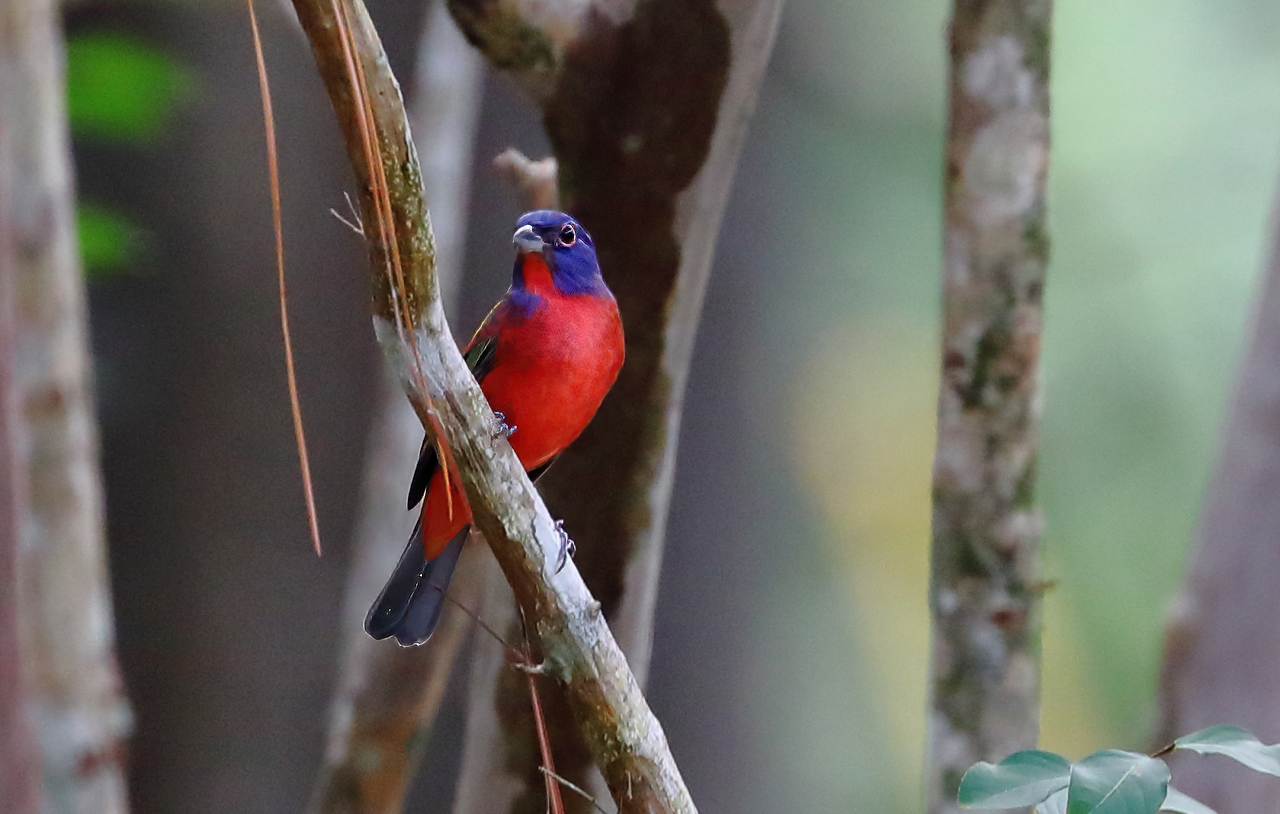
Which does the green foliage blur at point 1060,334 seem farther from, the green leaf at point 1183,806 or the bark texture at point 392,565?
the green leaf at point 1183,806

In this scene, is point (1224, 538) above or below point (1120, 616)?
above

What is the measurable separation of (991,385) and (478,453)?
3.31 ft

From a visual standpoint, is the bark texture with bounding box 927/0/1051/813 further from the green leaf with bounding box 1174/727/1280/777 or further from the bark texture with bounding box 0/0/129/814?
the bark texture with bounding box 0/0/129/814

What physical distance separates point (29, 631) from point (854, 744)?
2215 millimetres

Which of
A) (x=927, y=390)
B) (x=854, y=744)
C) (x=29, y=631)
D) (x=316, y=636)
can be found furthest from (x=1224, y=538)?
(x=29, y=631)

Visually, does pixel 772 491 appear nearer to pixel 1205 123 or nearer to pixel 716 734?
pixel 716 734

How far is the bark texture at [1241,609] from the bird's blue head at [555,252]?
1.45 meters

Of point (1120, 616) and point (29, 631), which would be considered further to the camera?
point (1120, 616)

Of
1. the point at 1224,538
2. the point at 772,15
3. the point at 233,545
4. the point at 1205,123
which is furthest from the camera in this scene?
the point at 1205,123

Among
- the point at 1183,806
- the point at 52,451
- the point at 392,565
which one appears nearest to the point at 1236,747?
the point at 1183,806

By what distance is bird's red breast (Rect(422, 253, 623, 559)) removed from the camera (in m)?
1.43

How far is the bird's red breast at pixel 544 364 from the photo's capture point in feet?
4.70

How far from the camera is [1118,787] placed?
92 centimetres

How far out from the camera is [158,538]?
9.69ft
